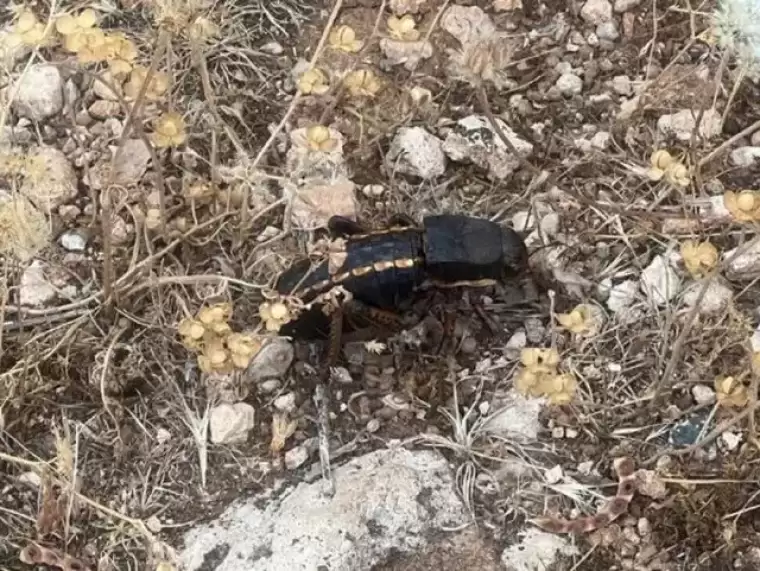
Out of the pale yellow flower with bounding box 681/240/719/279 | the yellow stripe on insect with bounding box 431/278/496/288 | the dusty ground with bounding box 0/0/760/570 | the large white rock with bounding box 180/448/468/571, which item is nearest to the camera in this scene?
the pale yellow flower with bounding box 681/240/719/279

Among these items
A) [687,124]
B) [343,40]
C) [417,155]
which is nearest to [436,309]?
[417,155]

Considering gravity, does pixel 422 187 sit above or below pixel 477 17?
below

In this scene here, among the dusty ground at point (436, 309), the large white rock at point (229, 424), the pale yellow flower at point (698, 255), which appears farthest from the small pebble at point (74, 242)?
the pale yellow flower at point (698, 255)

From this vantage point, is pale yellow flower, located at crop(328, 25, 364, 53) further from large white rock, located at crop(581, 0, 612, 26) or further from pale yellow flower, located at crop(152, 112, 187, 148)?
large white rock, located at crop(581, 0, 612, 26)

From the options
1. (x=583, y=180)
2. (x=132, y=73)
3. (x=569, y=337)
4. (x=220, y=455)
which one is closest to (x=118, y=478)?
Answer: (x=220, y=455)

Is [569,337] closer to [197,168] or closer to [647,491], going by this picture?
[647,491]


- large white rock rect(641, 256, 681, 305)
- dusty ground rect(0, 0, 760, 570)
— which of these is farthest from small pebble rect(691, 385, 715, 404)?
large white rock rect(641, 256, 681, 305)
